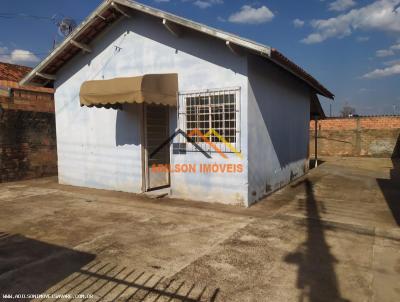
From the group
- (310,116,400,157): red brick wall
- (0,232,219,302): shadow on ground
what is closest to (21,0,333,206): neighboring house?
(0,232,219,302): shadow on ground

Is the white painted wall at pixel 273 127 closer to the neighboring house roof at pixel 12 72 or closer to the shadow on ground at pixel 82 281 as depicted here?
the shadow on ground at pixel 82 281

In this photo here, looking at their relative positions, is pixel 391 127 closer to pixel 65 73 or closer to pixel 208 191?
pixel 208 191

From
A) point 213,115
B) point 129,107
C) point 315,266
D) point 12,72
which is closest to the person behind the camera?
point 315,266

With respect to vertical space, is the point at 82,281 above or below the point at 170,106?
below

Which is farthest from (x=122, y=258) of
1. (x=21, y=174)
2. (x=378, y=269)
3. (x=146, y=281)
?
(x=21, y=174)

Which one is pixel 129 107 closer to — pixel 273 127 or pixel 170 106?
pixel 170 106

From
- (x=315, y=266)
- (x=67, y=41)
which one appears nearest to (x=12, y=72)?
(x=67, y=41)

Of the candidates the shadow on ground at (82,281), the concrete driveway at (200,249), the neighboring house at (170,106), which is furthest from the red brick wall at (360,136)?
the shadow on ground at (82,281)

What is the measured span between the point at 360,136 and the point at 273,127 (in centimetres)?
1477

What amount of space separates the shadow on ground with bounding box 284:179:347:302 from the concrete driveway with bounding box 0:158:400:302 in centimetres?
1

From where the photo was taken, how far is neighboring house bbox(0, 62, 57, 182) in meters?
11.0

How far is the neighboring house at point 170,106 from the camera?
7.34 m

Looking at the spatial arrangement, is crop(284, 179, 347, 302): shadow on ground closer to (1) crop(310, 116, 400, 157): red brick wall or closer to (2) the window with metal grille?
(2) the window with metal grille

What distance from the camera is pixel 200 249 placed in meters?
4.80
